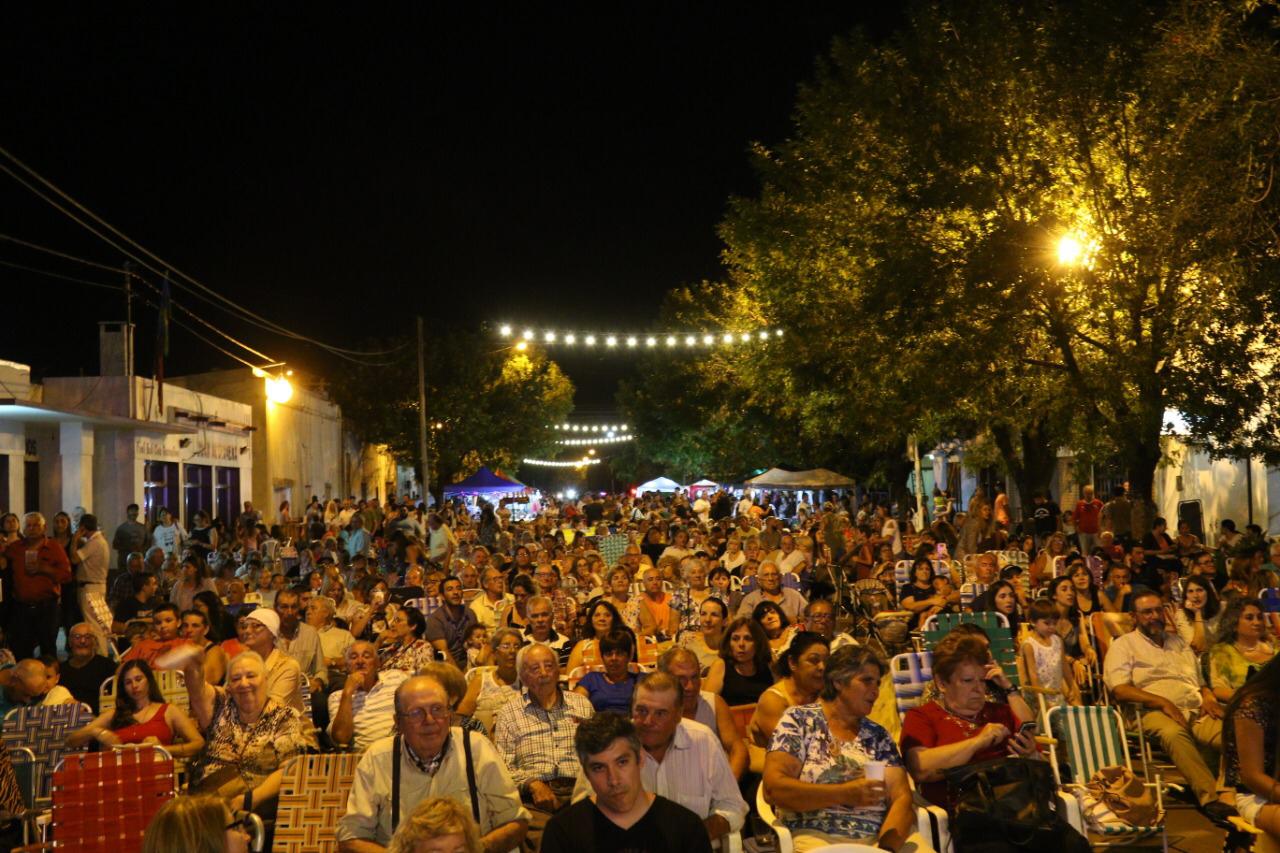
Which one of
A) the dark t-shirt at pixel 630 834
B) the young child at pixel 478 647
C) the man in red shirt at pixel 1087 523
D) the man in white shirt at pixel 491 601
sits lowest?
A: the dark t-shirt at pixel 630 834

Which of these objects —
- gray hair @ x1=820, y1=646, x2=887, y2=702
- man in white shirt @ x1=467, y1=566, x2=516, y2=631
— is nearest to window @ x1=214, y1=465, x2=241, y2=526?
man in white shirt @ x1=467, y1=566, x2=516, y2=631

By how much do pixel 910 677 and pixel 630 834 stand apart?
11.3ft

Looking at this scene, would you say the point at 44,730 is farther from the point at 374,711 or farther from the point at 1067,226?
the point at 1067,226

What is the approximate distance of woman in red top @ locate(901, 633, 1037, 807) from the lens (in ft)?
19.8

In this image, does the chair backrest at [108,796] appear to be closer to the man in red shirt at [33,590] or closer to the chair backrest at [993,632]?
the chair backrest at [993,632]

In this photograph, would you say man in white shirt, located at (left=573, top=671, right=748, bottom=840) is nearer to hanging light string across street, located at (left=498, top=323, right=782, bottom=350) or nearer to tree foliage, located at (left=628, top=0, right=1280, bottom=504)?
tree foliage, located at (left=628, top=0, right=1280, bottom=504)

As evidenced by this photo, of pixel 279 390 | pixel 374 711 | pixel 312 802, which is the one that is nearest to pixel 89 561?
pixel 374 711

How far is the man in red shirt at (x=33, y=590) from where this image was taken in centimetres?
1491

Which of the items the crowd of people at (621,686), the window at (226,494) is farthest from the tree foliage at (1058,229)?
the window at (226,494)

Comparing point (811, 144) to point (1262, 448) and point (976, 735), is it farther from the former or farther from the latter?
point (976, 735)

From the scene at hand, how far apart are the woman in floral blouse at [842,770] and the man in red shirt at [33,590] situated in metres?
11.5

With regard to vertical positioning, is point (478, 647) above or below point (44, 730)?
above

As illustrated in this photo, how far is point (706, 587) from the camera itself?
1431cm

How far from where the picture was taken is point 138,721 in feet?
25.8
